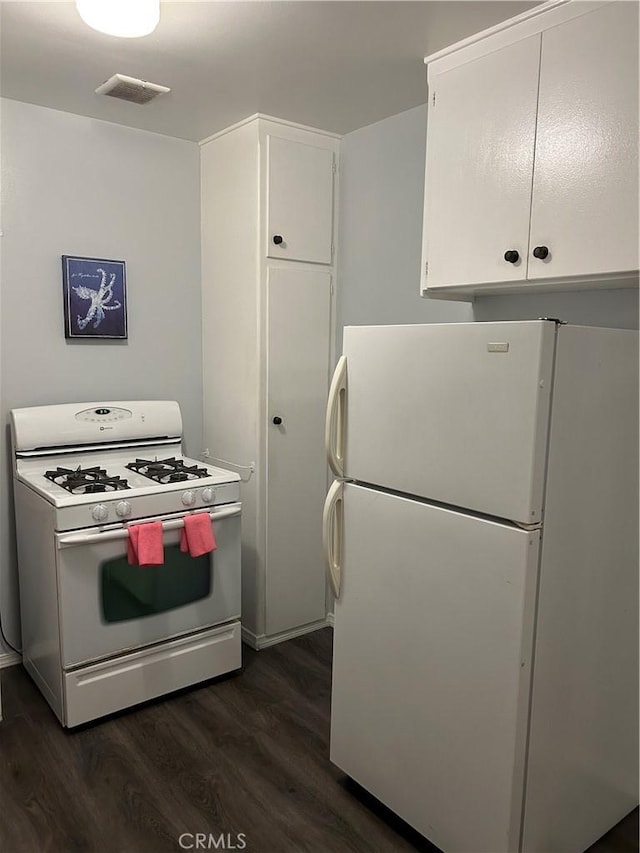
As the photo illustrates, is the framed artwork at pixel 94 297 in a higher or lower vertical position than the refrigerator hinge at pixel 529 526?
higher

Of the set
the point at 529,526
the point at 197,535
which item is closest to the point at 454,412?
the point at 529,526

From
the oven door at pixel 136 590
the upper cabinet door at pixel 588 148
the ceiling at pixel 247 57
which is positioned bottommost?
the oven door at pixel 136 590

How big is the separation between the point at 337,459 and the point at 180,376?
4.88ft

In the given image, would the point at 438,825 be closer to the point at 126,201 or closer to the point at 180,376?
the point at 180,376

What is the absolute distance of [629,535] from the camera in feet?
6.15

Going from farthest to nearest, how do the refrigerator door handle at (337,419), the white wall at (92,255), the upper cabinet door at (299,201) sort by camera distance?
1. the upper cabinet door at (299,201)
2. the white wall at (92,255)
3. the refrigerator door handle at (337,419)

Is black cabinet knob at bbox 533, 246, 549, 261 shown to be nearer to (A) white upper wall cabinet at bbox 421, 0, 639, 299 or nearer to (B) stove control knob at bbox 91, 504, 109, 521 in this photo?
(A) white upper wall cabinet at bbox 421, 0, 639, 299

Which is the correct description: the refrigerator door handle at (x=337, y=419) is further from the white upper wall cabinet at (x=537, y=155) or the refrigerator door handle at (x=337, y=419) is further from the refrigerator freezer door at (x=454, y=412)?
the white upper wall cabinet at (x=537, y=155)

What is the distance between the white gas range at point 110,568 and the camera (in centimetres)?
242

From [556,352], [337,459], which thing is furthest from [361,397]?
[556,352]

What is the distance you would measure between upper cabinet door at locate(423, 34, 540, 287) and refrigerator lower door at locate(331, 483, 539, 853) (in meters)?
0.82

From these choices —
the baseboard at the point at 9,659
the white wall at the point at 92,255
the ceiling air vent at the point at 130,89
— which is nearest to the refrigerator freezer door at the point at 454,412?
→ the ceiling air vent at the point at 130,89

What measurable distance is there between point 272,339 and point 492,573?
1.65m

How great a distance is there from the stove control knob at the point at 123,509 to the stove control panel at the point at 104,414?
2.04 ft
